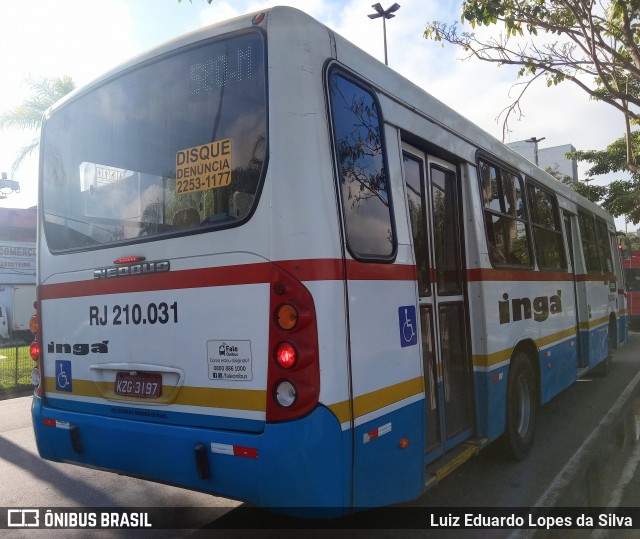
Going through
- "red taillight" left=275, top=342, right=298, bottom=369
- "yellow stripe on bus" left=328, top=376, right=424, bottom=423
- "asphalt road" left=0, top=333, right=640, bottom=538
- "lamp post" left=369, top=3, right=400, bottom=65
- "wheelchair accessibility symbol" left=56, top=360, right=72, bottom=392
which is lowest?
"asphalt road" left=0, top=333, right=640, bottom=538

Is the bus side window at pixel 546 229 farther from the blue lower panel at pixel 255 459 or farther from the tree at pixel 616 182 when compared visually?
the tree at pixel 616 182

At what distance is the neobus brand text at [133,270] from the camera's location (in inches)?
134

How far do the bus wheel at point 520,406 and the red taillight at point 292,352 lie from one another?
2.94 meters

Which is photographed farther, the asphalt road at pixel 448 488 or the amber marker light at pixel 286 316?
the asphalt road at pixel 448 488

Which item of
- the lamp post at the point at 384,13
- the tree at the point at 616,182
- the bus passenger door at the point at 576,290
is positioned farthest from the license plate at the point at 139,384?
the tree at the point at 616,182

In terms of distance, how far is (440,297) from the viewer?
433cm

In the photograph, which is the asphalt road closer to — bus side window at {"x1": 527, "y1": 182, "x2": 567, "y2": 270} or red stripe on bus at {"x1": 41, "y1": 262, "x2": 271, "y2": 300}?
red stripe on bus at {"x1": 41, "y1": 262, "x2": 271, "y2": 300}

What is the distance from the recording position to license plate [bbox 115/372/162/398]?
3.40 metres

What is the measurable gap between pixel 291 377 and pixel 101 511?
2.59m

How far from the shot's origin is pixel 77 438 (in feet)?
12.2

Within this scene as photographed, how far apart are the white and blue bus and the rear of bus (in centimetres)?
1

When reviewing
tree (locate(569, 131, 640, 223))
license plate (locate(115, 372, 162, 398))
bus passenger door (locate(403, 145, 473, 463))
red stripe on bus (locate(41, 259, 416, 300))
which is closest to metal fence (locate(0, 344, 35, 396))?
red stripe on bus (locate(41, 259, 416, 300))

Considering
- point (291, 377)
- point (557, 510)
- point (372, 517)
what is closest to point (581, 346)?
point (557, 510)

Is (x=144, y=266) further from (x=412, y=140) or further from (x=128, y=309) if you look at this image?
(x=412, y=140)
